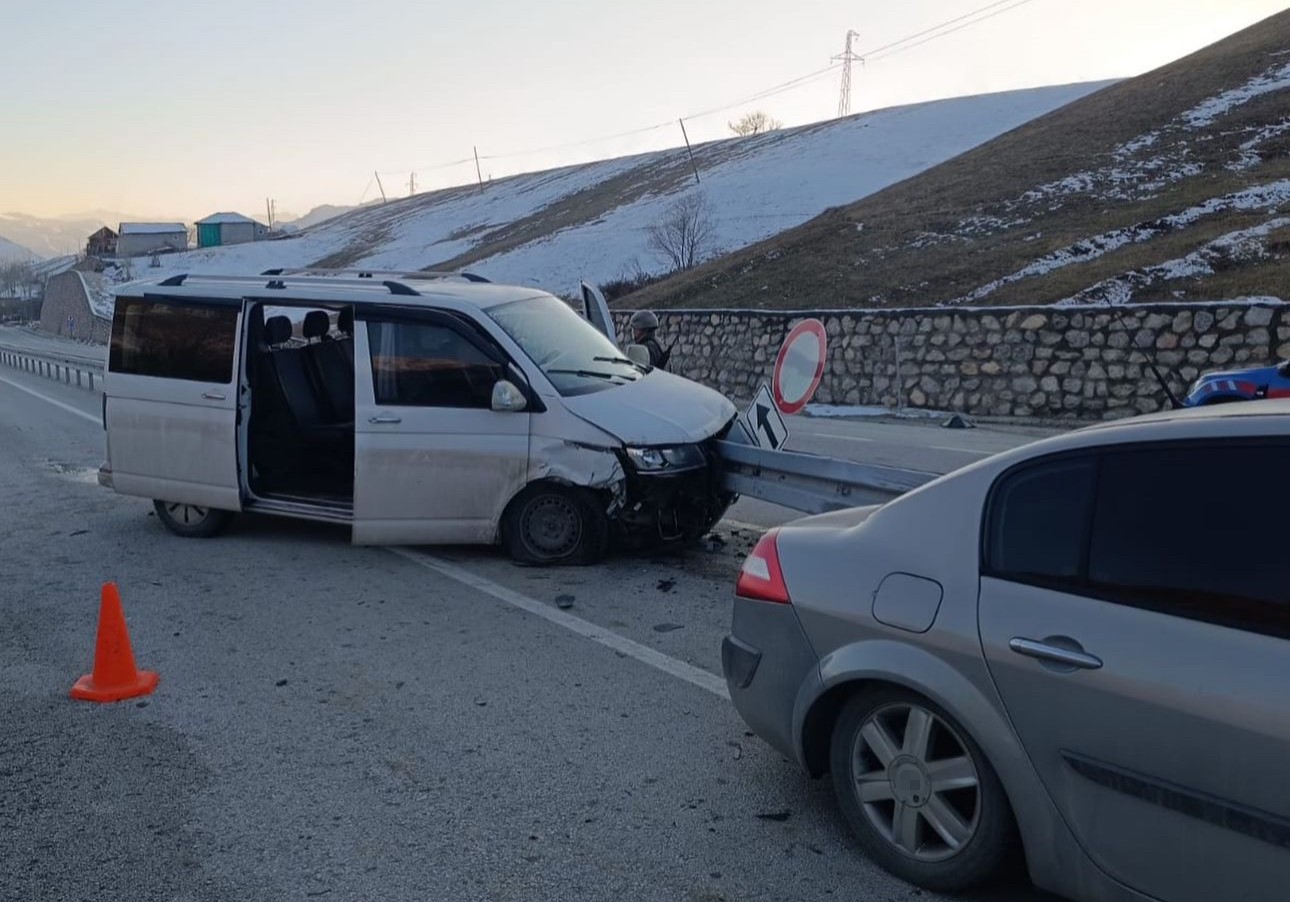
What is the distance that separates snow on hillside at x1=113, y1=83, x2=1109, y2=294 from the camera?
195 ft

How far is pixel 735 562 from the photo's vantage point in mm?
7910

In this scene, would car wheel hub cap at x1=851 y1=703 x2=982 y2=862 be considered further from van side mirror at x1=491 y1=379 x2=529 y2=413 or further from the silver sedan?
van side mirror at x1=491 y1=379 x2=529 y2=413

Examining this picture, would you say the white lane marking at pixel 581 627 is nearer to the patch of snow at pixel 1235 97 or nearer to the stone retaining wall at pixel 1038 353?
the stone retaining wall at pixel 1038 353

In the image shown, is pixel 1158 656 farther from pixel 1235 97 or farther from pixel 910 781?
pixel 1235 97

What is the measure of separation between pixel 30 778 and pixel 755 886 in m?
2.93

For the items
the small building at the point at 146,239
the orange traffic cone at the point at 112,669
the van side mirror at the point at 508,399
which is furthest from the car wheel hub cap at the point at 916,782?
the small building at the point at 146,239

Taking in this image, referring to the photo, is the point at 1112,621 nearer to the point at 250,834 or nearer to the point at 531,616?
the point at 250,834

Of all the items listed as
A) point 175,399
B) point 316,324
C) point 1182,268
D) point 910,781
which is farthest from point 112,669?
point 1182,268

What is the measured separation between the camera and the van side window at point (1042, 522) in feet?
10.5

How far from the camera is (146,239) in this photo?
118312 mm

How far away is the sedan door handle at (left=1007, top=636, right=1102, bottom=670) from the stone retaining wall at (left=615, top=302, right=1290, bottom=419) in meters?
14.8

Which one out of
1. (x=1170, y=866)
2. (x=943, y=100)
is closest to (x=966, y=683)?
(x=1170, y=866)

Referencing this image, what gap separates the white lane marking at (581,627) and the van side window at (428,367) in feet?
3.68

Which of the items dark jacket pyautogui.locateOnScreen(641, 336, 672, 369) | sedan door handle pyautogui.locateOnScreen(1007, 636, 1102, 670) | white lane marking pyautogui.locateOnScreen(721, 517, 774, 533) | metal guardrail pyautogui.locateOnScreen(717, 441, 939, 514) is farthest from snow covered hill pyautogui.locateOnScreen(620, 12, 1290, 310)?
sedan door handle pyautogui.locateOnScreen(1007, 636, 1102, 670)
